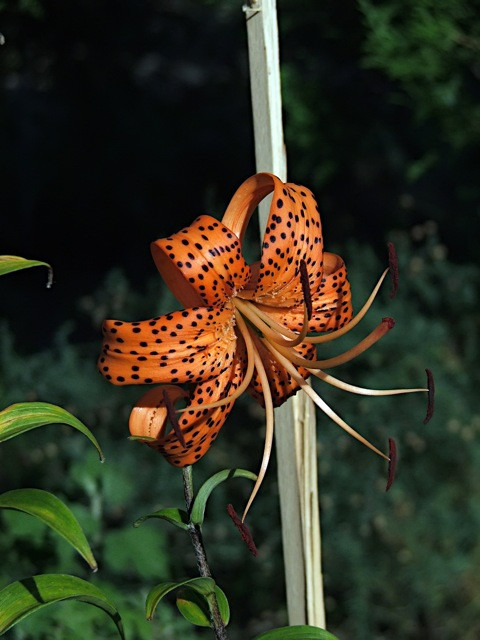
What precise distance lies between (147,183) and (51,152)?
0.41m

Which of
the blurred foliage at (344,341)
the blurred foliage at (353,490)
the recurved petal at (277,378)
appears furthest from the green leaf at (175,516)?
the blurred foliage at (353,490)

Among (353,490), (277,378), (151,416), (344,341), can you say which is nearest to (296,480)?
(277,378)

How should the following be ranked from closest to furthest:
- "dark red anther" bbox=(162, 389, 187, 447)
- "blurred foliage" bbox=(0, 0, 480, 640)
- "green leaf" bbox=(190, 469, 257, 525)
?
1. "dark red anther" bbox=(162, 389, 187, 447)
2. "green leaf" bbox=(190, 469, 257, 525)
3. "blurred foliage" bbox=(0, 0, 480, 640)

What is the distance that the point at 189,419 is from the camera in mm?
822

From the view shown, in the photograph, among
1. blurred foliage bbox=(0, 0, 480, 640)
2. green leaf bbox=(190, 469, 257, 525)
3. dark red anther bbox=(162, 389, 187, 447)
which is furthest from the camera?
blurred foliage bbox=(0, 0, 480, 640)

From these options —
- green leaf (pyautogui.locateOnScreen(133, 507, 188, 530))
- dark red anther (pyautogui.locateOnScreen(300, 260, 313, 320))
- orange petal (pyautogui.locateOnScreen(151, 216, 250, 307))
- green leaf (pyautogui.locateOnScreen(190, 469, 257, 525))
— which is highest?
orange petal (pyautogui.locateOnScreen(151, 216, 250, 307))

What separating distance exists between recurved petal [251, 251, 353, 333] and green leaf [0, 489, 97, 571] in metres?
0.24

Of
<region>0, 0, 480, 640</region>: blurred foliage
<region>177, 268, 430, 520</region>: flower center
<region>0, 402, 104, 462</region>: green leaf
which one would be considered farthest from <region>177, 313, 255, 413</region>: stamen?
<region>0, 0, 480, 640</region>: blurred foliage

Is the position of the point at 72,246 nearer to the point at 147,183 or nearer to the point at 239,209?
the point at 147,183

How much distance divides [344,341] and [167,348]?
5.39 ft

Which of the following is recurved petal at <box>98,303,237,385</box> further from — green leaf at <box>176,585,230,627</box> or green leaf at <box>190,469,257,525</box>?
green leaf at <box>176,585,230,627</box>

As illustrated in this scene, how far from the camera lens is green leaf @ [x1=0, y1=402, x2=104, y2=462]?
0.82m

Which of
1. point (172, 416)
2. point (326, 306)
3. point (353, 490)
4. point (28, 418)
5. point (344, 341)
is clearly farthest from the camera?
point (344, 341)

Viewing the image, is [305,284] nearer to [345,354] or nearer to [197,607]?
[345,354]
